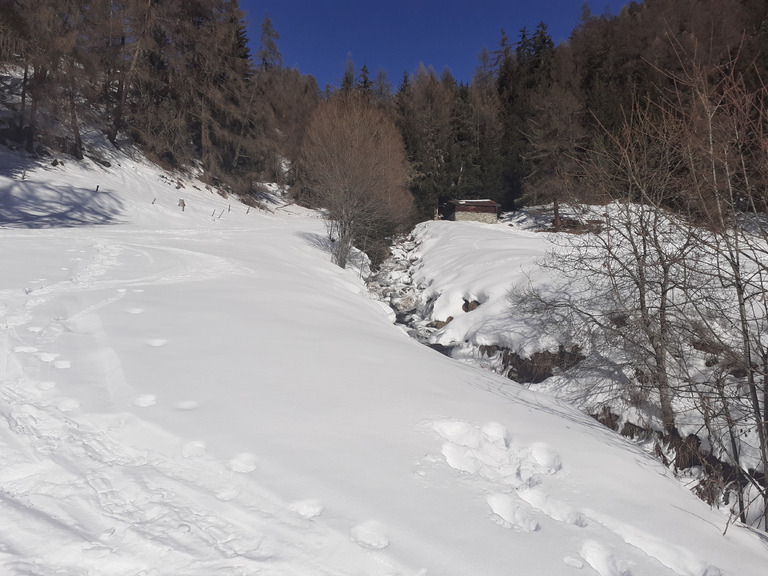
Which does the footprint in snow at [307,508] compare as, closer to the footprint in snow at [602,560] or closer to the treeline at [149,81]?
the footprint in snow at [602,560]

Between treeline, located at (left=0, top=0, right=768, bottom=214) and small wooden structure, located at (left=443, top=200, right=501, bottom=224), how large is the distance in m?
1.95

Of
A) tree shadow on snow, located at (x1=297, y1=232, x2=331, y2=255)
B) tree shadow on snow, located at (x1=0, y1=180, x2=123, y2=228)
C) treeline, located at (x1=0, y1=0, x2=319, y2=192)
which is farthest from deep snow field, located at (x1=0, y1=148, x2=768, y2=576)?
treeline, located at (x1=0, y1=0, x2=319, y2=192)

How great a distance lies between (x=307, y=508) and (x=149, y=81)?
2798 cm

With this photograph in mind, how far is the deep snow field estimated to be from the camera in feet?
6.90

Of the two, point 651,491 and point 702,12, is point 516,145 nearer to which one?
point 702,12

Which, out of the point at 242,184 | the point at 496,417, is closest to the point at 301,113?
the point at 242,184

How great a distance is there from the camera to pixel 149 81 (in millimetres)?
24141

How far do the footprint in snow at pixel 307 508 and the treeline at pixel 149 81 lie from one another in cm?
2161

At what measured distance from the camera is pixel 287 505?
7.90 ft

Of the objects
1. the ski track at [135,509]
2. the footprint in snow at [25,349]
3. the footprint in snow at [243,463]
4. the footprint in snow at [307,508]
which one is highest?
the footprint in snow at [307,508]

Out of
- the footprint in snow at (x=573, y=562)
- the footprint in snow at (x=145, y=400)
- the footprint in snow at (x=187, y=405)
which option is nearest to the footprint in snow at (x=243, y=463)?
the footprint in snow at (x=187, y=405)

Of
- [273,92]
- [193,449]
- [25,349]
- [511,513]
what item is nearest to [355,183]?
[25,349]

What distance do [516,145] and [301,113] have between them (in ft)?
66.4

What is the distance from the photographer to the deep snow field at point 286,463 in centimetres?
210
